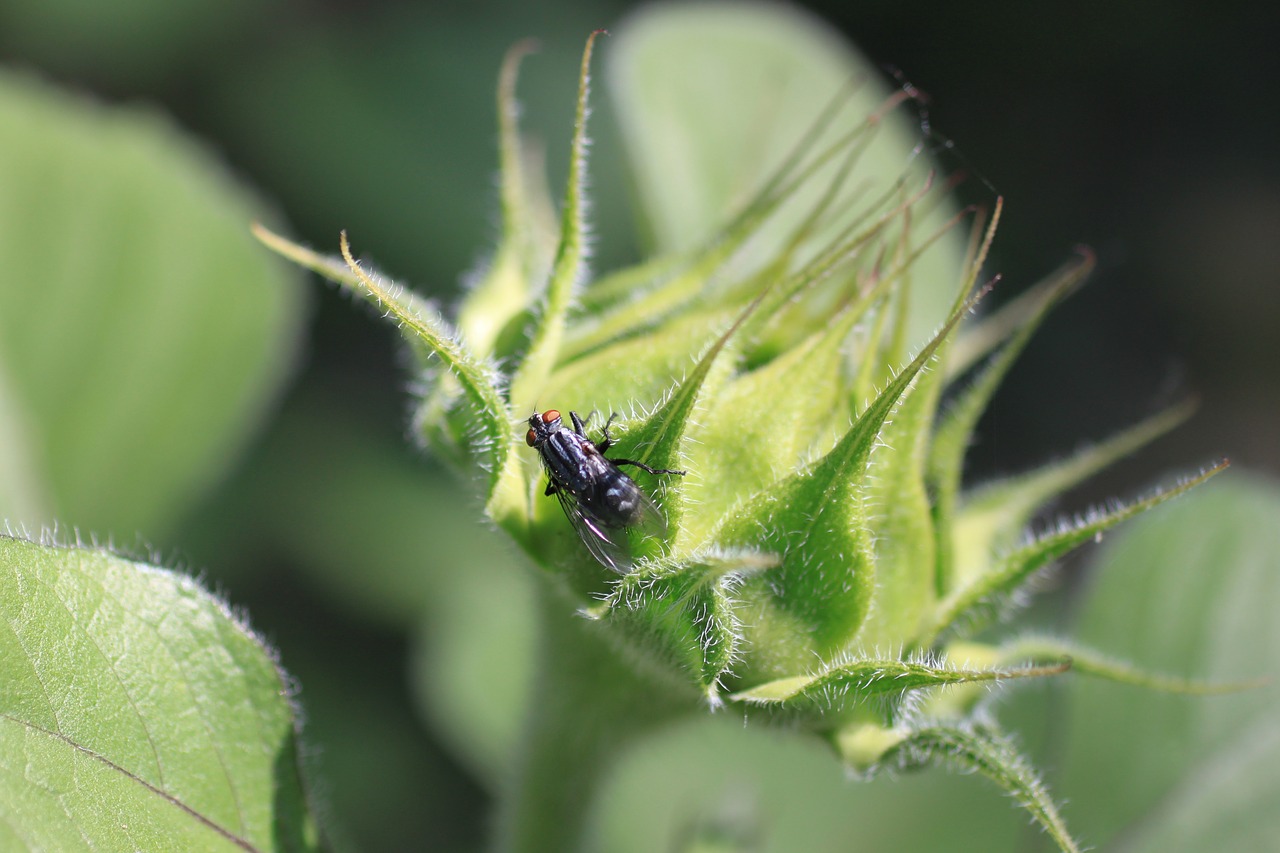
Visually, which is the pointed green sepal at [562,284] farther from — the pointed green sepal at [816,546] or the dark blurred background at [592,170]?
the dark blurred background at [592,170]

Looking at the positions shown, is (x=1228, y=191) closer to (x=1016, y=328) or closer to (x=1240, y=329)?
(x=1240, y=329)

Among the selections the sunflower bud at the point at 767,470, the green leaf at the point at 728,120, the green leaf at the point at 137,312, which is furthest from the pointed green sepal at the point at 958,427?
the green leaf at the point at 137,312

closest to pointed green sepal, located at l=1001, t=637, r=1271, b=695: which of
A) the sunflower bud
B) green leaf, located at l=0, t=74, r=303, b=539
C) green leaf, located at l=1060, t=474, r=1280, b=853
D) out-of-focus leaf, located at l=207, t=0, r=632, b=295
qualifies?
the sunflower bud

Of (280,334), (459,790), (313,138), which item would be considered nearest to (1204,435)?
(459,790)

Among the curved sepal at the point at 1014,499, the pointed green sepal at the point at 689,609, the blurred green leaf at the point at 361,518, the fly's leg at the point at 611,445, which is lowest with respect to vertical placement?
the blurred green leaf at the point at 361,518

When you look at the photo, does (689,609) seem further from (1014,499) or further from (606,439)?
(1014,499)

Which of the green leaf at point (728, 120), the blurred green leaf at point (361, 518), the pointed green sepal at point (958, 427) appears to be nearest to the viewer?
the pointed green sepal at point (958, 427)
